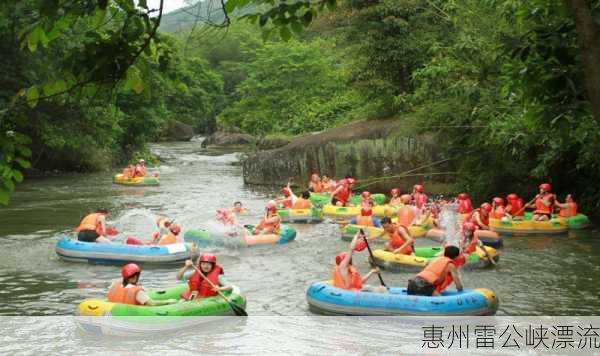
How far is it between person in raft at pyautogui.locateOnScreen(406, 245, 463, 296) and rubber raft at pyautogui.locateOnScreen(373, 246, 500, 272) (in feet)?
8.97

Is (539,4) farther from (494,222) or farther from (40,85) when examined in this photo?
(494,222)

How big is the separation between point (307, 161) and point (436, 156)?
206 inches

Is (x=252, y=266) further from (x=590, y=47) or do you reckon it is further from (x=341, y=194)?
(x=590, y=47)

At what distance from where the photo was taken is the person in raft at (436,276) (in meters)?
10.4

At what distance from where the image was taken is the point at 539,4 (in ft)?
21.8

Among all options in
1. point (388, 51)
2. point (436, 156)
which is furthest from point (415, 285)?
point (388, 51)

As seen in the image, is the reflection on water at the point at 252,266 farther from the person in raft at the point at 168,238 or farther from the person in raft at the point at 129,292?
the person in raft at the point at 129,292

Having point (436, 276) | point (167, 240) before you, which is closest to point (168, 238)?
point (167, 240)

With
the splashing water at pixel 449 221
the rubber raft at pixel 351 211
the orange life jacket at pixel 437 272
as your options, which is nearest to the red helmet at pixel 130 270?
the orange life jacket at pixel 437 272

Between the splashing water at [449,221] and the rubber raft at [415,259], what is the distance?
2.42 metres

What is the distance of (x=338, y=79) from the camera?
132 feet

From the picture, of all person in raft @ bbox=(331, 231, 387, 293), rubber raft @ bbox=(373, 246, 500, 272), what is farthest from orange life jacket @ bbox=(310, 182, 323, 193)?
person in raft @ bbox=(331, 231, 387, 293)

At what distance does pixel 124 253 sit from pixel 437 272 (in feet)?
20.3

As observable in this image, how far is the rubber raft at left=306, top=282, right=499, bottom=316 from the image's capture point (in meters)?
10.2
